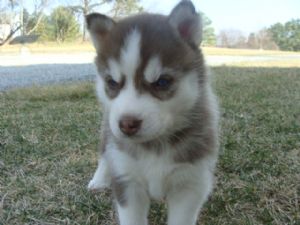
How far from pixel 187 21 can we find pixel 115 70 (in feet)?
1.77

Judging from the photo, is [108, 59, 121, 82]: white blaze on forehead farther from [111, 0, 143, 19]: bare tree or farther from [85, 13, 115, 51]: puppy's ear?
[111, 0, 143, 19]: bare tree

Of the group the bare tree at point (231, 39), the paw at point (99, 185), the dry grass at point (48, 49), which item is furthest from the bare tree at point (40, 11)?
the paw at point (99, 185)

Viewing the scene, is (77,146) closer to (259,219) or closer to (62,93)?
(259,219)

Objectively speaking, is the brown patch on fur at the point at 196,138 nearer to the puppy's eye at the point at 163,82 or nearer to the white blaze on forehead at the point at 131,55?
the puppy's eye at the point at 163,82

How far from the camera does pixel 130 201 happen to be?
2.64 meters

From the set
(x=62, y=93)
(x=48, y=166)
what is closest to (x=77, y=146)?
(x=48, y=166)

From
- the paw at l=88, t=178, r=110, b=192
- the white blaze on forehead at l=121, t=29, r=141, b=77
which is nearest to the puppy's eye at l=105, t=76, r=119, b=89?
the white blaze on forehead at l=121, t=29, r=141, b=77

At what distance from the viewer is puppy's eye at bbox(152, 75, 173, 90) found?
94.8 inches

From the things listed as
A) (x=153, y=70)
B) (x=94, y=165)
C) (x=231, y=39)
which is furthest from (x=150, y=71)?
(x=231, y=39)

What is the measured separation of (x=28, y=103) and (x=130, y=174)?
389 cm

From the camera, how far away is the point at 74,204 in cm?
306

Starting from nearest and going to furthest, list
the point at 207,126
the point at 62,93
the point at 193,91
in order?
the point at 193,91 < the point at 207,126 < the point at 62,93

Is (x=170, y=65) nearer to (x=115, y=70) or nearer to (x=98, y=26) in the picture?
(x=115, y=70)

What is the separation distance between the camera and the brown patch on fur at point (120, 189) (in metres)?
2.63
